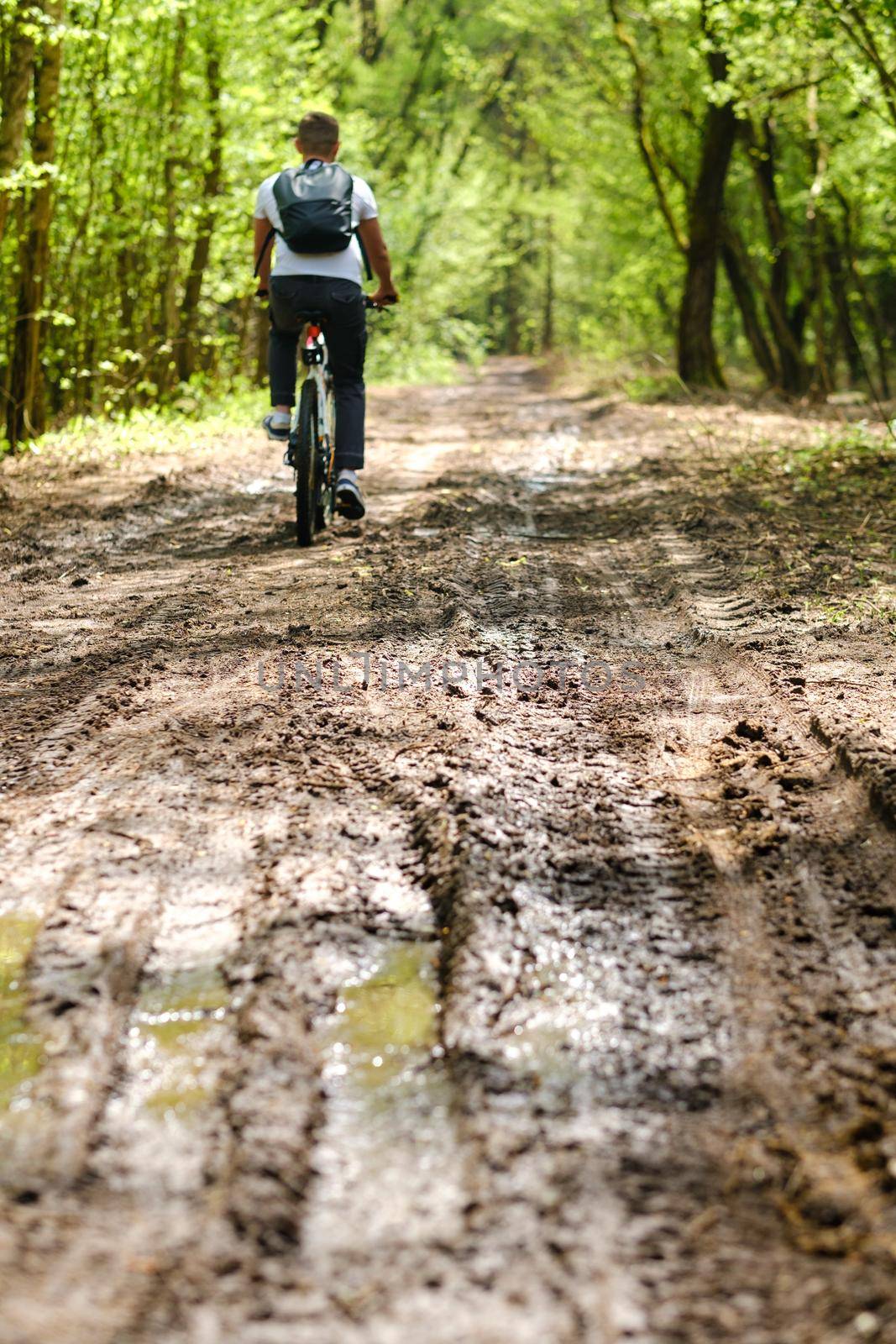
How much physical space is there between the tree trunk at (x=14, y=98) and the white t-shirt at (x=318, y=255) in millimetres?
3451

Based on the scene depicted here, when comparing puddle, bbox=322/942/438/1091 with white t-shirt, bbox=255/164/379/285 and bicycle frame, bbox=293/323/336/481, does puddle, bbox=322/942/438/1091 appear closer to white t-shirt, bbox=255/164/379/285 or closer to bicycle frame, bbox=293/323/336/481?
bicycle frame, bbox=293/323/336/481

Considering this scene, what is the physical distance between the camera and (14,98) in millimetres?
8367

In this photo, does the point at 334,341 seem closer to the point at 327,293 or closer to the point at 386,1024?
the point at 327,293

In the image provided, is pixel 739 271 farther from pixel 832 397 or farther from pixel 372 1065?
pixel 372 1065

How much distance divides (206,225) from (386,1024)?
43.7 ft

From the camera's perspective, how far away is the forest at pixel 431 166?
9.98m

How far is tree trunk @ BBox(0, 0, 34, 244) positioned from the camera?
825 centimetres

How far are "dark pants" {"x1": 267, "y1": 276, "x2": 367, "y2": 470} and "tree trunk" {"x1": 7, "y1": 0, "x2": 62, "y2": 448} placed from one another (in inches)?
146

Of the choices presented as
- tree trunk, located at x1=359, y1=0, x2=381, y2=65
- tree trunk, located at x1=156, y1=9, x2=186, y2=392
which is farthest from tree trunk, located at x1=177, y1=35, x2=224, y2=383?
tree trunk, located at x1=359, y1=0, x2=381, y2=65

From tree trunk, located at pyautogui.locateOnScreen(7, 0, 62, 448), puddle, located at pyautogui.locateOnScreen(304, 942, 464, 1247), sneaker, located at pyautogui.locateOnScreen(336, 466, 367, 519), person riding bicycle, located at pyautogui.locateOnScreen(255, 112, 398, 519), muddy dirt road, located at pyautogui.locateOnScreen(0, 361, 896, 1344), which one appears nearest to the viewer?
muddy dirt road, located at pyautogui.locateOnScreen(0, 361, 896, 1344)

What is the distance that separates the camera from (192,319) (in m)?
13.9

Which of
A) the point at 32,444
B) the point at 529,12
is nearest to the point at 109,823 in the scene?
the point at 32,444

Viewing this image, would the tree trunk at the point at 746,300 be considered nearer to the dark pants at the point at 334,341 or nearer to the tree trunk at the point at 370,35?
the tree trunk at the point at 370,35

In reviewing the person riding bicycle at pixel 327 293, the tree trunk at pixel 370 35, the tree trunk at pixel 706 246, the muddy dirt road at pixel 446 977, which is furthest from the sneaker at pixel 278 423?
the tree trunk at pixel 370 35
